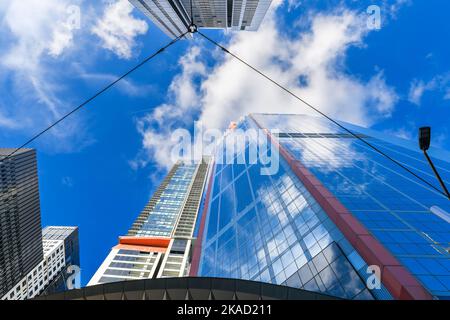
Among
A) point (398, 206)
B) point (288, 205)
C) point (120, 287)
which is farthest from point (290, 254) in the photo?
point (120, 287)

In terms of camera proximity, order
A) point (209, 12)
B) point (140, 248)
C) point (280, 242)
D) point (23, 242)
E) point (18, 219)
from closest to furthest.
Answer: point (280, 242)
point (209, 12)
point (140, 248)
point (23, 242)
point (18, 219)

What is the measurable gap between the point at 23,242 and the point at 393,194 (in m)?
138

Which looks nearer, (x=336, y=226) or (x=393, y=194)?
(x=336, y=226)

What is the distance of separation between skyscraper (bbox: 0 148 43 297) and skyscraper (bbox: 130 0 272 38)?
84.4 m

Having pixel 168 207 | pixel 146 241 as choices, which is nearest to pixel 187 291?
pixel 146 241

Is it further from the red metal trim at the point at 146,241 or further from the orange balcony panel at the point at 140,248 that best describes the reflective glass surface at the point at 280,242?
the red metal trim at the point at 146,241

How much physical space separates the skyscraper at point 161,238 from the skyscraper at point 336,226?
45093mm

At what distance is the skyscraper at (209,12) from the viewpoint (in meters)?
70.1

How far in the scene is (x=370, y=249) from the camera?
62.1 feet

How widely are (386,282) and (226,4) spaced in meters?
81.9

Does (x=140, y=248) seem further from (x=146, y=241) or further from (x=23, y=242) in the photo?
(x=23, y=242)

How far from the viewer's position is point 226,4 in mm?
75562

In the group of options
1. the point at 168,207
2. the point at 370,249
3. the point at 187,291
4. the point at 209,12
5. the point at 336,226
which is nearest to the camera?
the point at 187,291

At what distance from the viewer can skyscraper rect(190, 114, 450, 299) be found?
59.7ft
